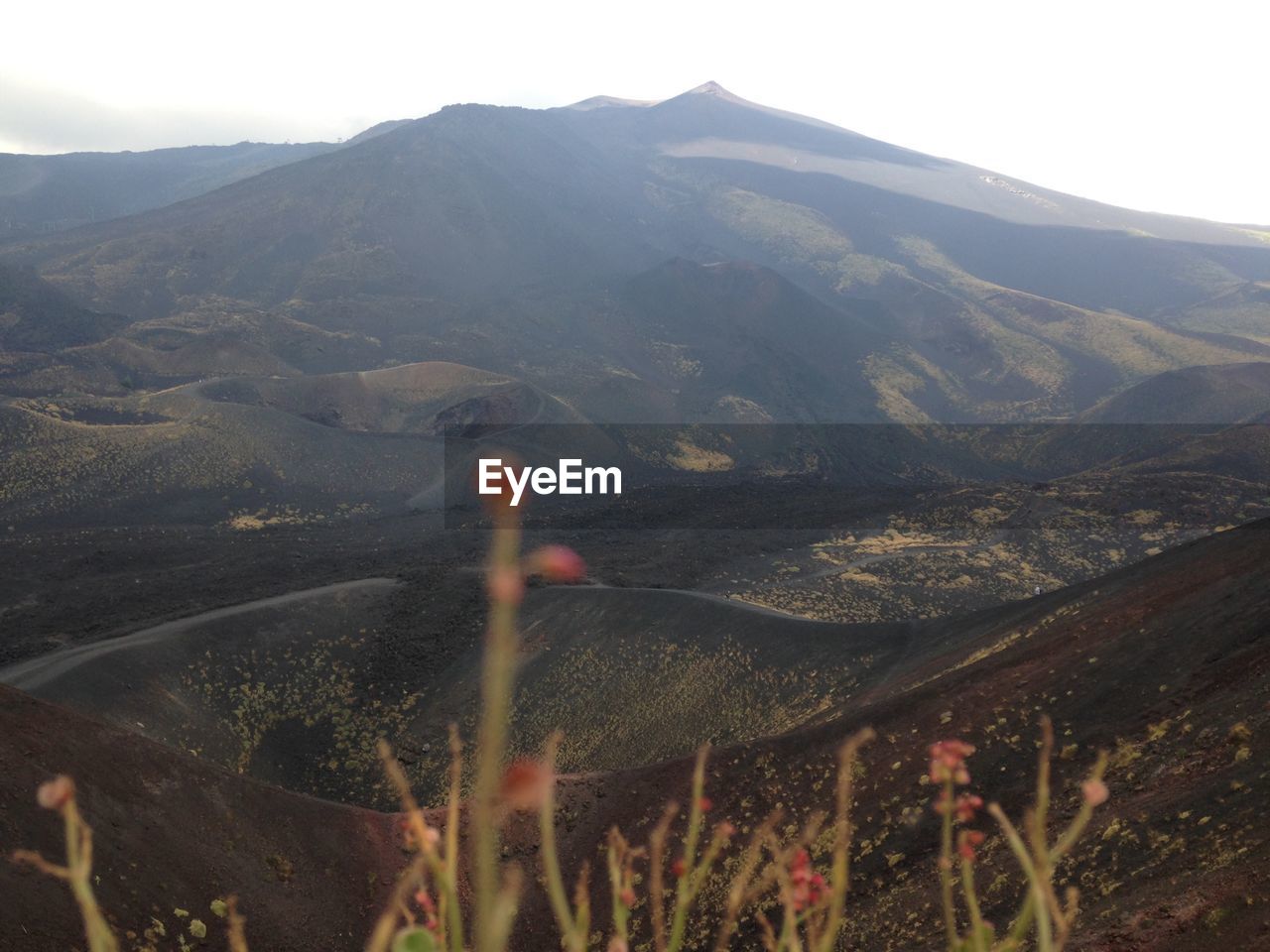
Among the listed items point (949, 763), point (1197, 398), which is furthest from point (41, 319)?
point (949, 763)

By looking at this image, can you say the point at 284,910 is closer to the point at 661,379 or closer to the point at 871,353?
the point at 661,379

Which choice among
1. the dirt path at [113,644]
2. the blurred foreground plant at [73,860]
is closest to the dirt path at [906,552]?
the dirt path at [113,644]

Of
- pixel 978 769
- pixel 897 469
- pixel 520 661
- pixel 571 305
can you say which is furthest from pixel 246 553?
pixel 571 305
